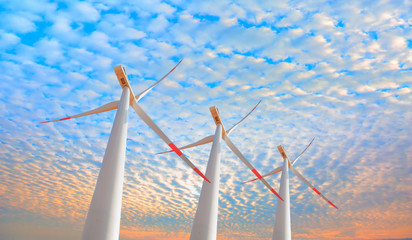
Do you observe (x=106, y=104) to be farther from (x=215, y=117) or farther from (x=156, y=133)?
(x=215, y=117)

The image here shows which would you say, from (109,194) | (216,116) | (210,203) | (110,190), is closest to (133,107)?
(216,116)

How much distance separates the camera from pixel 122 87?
26906 millimetres

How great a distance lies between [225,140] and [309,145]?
69.3 ft

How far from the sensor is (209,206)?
2742 cm

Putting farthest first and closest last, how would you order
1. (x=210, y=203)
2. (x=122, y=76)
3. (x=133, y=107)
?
1. (x=133, y=107)
2. (x=210, y=203)
3. (x=122, y=76)

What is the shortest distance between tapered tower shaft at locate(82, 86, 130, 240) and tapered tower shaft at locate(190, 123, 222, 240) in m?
8.69

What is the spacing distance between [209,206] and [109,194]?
35.0 ft

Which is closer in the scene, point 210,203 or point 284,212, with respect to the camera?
point 210,203

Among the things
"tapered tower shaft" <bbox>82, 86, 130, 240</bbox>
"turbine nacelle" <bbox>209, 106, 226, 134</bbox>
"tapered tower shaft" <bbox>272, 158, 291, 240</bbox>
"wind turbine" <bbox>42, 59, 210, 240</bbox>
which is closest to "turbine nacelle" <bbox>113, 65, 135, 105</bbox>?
"wind turbine" <bbox>42, 59, 210, 240</bbox>

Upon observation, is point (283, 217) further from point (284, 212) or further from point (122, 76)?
point (122, 76)

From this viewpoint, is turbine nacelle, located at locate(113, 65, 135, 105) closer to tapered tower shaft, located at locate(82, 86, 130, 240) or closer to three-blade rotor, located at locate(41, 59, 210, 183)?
three-blade rotor, located at locate(41, 59, 210, 183)

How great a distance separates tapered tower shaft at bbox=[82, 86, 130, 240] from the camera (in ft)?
61.2

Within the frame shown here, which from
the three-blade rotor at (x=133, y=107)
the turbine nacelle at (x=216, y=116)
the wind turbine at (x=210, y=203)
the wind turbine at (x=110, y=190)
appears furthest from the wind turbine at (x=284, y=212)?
the wind turbine at (x=110, y=190)

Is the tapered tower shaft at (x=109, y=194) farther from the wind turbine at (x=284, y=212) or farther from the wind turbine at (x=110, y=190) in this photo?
the wind turbine at (x=284, y=212)
